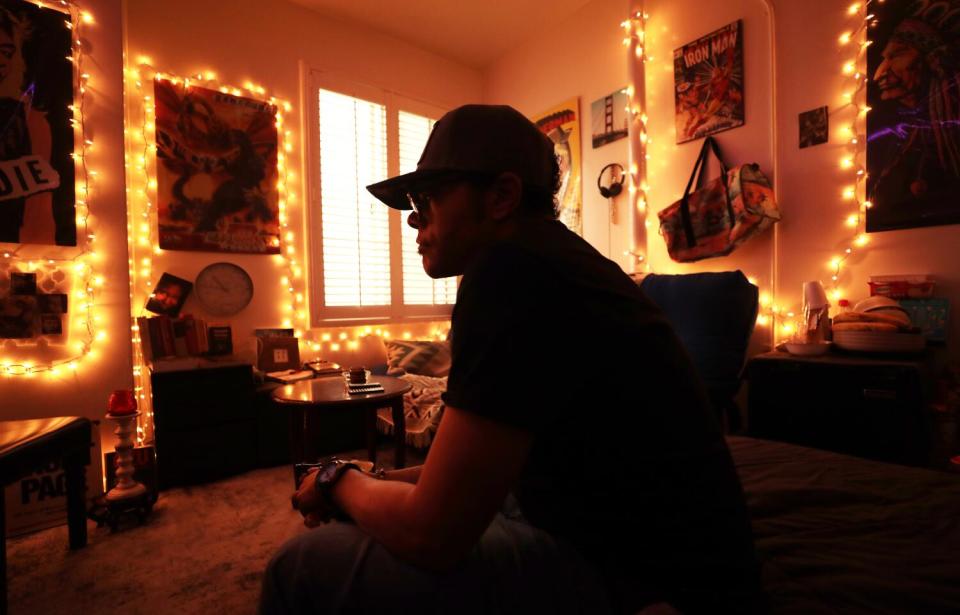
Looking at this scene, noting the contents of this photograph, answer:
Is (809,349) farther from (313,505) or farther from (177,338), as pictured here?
(177,338)

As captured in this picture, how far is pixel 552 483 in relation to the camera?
2.24 feet

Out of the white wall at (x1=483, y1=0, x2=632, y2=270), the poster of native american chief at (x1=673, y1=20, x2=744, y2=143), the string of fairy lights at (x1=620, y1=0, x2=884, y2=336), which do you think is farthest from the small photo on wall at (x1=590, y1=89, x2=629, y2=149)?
the string of fairy lights at (x1=620, y1=0, x2=884, y2=336)

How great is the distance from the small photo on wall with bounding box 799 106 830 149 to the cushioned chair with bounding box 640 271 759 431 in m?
0.83

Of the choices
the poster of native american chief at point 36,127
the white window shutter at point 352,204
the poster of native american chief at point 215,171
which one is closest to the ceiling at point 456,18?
the white window shutter at point 352,204

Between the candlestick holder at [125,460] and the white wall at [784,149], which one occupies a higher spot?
the white wall at [784,149]

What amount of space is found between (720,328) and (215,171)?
10.8 ft

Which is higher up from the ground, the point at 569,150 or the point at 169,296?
the point at 569,150

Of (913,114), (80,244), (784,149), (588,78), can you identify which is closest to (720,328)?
(784,149)

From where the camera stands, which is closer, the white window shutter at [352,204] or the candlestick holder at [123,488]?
the candlestick holder at [123,488]

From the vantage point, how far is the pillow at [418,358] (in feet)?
11.7

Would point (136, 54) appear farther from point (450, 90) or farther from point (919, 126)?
point (919, 126)

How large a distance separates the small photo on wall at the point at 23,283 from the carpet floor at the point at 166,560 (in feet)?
3.82

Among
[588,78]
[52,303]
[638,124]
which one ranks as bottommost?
[52,303]

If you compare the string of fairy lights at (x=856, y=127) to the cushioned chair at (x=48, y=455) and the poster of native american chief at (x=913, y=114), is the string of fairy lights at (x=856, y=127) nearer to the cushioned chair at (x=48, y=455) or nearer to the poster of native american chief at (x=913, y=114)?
the poster of native american chief at (x=913, y=114)
